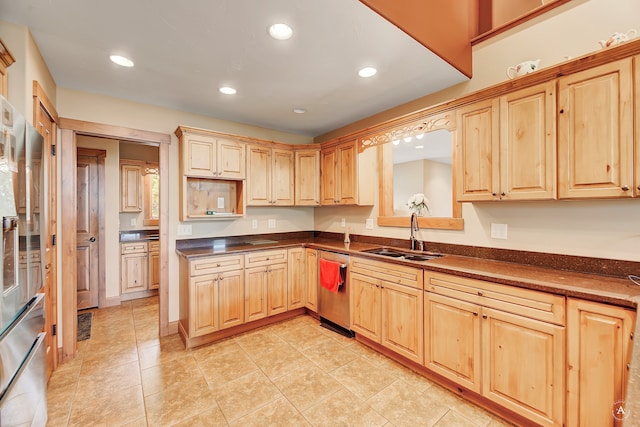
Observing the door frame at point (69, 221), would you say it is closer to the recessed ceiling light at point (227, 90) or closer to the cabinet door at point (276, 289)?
the recessed ceiling light at point (227, 90)

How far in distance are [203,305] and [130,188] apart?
2.62 metres

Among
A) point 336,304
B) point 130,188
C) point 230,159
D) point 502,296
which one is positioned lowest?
point 336,304

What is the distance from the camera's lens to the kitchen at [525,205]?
1827 millimetres

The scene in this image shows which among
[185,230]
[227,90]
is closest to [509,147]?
[227,90]

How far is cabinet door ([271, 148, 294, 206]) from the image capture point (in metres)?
3.71

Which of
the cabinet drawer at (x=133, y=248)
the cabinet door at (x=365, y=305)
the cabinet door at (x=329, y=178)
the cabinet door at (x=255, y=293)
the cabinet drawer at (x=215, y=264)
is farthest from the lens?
the cabinet drawer at (x=133, y=248)

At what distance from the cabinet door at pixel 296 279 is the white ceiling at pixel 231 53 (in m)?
1.79

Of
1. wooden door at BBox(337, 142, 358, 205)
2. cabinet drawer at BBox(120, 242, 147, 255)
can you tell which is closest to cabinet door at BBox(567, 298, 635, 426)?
wooden door at BBox(337, 142, 358, 205)

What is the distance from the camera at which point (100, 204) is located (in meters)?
3.90

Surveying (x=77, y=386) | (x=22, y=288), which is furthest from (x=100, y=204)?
(x=22, y=288)

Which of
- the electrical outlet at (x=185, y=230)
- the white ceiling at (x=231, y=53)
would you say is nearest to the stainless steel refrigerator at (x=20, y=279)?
the white ceiling at (x=231, y=53)

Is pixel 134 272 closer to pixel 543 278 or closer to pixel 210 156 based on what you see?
pixel 210 156

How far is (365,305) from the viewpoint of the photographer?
2.83 m

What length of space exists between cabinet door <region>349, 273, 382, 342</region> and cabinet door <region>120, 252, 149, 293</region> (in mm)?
3323
